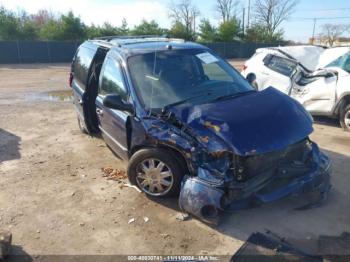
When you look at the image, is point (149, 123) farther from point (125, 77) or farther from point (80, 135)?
point (80, 135)

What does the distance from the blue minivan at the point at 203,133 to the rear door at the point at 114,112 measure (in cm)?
2

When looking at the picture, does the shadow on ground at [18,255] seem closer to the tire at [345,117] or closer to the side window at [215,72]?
the side window at [215,72]

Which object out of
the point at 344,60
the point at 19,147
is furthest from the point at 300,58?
the point at 19,147

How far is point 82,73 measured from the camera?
6441 millimetres

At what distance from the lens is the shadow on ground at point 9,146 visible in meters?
6.07

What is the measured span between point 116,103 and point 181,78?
0.97 metres

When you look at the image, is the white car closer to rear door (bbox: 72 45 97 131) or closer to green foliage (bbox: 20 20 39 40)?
rear door (bbox: 72 45 97 131)

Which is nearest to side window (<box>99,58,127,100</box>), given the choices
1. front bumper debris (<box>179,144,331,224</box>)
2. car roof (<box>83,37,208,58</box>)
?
car roof (<box>83,37,208,58</box>)

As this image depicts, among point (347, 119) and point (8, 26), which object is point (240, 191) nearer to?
point (347, 119)

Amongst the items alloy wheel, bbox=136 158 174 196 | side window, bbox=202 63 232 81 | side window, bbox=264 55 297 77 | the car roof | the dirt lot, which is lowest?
the dirt lot

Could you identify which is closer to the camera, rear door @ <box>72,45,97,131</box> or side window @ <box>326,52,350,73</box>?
rear door @ <box>72,45,97,131</box>

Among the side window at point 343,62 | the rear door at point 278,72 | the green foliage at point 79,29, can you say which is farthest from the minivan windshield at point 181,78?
the green foliage at point 79,29

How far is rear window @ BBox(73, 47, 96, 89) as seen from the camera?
6.16m

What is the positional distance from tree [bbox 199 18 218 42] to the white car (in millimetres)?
29200
